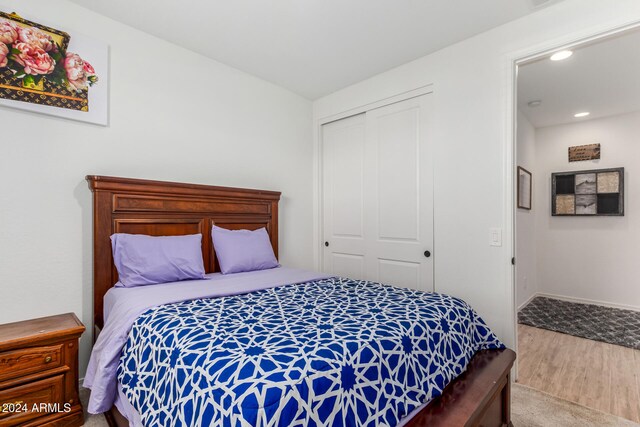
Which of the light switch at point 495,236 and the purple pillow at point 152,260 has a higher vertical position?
the light switch at point 495,236

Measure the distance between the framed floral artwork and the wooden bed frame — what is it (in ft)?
1.65

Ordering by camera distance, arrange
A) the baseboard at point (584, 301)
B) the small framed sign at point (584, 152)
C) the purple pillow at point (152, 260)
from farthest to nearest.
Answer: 1. the small framed sign at point (584, 152)
2. the baseboard at point (584, 301)
3. the purple pillow at point (152, 260)

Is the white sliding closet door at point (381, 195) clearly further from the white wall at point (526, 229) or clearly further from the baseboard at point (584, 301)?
the baseboard at point (584, 301)

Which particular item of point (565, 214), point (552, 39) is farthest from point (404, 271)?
point (565, 214)

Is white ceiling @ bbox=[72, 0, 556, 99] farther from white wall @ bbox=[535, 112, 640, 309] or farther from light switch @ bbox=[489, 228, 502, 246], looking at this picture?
white wall @ bbox=[535, 112, 640, 309]

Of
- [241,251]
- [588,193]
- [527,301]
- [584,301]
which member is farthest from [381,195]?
Answer: [584,301]

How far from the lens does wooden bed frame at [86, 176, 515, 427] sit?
4.34 feet

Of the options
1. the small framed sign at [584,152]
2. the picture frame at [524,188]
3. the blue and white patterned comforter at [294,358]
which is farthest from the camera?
the small framed sign at [584,152]

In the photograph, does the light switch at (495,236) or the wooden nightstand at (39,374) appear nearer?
the wooden nightstand at (39,374)

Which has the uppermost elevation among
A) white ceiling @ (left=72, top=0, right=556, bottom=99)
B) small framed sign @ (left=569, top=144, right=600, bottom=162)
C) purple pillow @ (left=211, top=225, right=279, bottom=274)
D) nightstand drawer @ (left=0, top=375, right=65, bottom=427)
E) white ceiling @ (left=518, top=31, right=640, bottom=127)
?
white ceiling @ (left=72, top=0, right=556, bottom=99)

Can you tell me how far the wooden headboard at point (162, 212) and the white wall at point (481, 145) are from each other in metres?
1.63

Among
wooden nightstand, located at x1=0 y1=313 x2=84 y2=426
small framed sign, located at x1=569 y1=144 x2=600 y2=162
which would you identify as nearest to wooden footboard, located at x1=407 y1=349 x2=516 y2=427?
wooden nightstand, located at x1=0 y1=313 x2=84 y2=426

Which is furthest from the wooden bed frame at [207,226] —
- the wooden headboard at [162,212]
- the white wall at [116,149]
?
the white wall at [116,149]

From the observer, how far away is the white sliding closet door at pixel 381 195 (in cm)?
282
